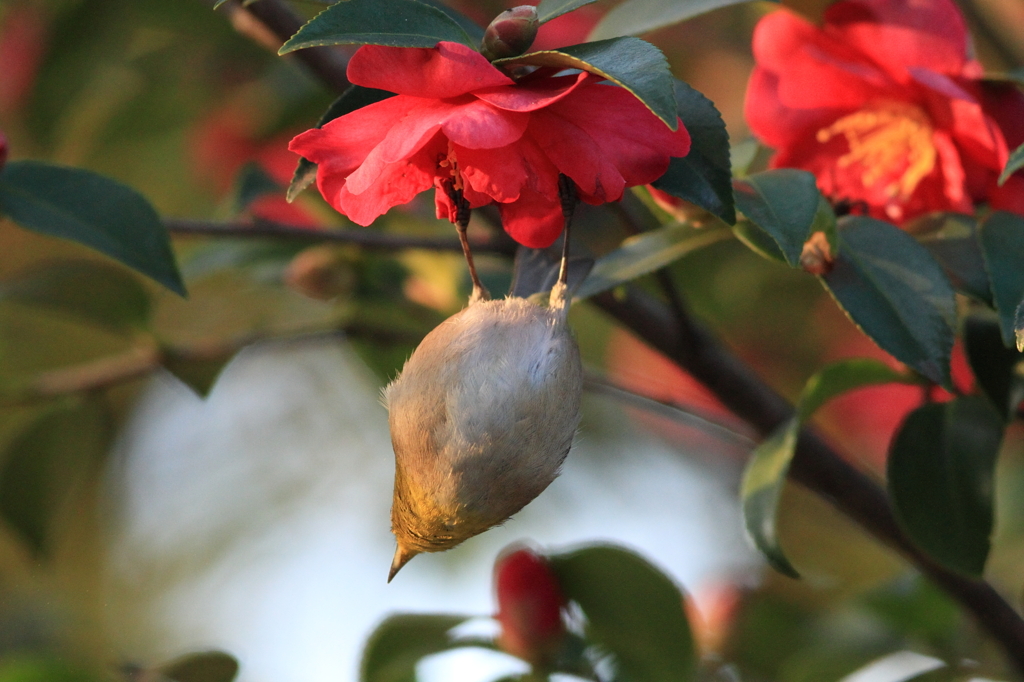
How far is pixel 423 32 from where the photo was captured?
0.59 m

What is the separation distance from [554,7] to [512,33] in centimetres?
7

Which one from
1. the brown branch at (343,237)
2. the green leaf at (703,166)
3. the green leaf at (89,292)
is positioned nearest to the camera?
the green leaf at (703,166)

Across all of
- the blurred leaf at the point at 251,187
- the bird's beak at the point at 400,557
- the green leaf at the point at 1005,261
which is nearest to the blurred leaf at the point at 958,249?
the green leaf at the point at 1005,261

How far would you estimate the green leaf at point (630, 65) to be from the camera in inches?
20.1

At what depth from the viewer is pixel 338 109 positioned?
0.68 metres

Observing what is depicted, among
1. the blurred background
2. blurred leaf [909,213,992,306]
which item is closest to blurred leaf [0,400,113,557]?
the blurred background

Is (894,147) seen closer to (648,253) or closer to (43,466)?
(648,253)

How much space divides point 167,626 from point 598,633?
6.62 feet

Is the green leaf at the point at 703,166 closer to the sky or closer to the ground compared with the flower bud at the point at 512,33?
closer to the ground

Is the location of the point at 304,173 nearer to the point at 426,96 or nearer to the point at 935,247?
the point at 426,96

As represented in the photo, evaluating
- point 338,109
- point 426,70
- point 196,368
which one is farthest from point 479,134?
point 196,368

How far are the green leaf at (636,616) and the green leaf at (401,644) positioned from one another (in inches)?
6.4

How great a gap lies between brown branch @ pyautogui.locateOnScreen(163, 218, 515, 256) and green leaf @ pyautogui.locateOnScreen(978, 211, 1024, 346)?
467 millimetres

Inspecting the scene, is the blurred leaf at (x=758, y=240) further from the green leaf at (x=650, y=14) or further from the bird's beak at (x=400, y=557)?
the bird's beak at (x=400, y=557)
